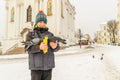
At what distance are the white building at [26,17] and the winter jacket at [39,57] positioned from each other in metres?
37.9

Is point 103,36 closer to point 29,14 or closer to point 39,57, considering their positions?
point 29,14

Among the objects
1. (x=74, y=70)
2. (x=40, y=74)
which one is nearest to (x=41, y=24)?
(x=40, y=74)

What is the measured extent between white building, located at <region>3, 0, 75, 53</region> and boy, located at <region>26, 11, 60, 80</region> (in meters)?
37.9

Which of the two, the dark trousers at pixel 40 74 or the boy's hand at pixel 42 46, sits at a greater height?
the boy's hand at pixel 42 46

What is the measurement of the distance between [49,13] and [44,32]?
132ft

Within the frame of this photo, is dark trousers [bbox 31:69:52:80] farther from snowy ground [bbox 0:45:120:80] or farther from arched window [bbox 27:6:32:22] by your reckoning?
arched window [bbox 27:6:32:22]

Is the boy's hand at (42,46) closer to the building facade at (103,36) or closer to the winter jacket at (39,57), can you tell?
the winter jacket at (39,57)

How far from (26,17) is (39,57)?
143 ft

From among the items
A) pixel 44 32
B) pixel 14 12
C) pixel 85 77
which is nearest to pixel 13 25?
pixel 14 12

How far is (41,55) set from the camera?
3.66 metres

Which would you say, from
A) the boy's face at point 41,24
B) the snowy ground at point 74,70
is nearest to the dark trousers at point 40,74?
the boy's face at point 41,24

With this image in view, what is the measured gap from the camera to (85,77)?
7.78 metres

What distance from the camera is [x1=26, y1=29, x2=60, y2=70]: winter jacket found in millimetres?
3623

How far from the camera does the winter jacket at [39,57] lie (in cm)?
362
